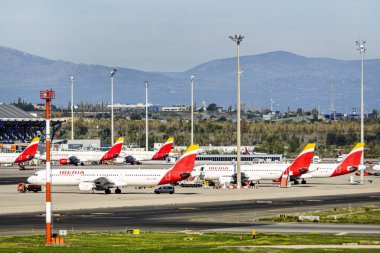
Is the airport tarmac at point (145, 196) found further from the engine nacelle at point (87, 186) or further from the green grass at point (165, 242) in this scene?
the green grass at point (165, 242)

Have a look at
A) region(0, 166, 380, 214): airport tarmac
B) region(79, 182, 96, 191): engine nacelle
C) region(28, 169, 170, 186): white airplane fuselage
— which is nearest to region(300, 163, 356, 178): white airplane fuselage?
region(0, 166, 380, 214): airport tarmac

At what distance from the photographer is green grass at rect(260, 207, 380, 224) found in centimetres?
8131

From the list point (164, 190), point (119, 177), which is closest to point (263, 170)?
point (164, 190)

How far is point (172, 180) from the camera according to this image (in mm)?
121938

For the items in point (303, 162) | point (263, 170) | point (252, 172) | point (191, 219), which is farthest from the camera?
point (252, 172)

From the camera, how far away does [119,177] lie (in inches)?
4838

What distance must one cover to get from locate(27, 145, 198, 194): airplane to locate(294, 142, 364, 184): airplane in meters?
31.4

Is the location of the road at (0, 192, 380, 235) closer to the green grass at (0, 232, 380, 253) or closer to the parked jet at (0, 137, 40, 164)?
the green grass at (0, 232, 380, 253)

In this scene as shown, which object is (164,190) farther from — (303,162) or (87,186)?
(303,162)

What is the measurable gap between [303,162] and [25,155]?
66225 millimetres

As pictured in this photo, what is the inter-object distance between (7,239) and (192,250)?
14522 millimetres

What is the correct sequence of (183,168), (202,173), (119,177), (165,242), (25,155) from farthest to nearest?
(25,155), (202,173), (119,177), (183,168), (165,242)

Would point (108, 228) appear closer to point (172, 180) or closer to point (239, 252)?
point (239, 252)

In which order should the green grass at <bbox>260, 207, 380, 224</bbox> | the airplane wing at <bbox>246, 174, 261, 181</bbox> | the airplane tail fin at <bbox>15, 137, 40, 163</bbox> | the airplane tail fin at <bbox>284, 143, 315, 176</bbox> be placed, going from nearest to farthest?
the green grass at <bbox>260, 207, 380, 224</bbox> → the airplane tail fin at <bbox>284, 143, 315, 176</bbox> → the airplane wing at <bbox>246, 174, 261, 181</bbox> → the airplane tail fin at <bbox>15, 137, 40, 163</bbox>
